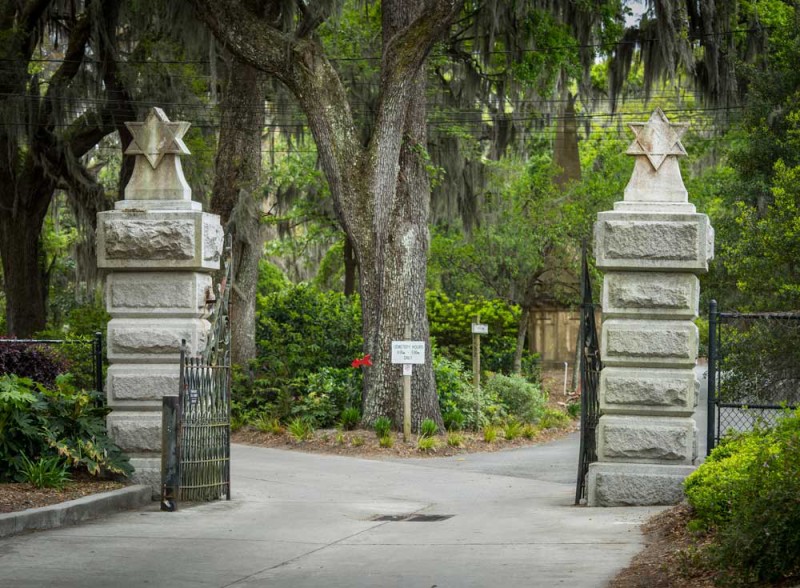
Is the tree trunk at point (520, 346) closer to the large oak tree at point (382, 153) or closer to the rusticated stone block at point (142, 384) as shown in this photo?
the large oak tree at point (382, 153)

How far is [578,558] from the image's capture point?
26.9ft

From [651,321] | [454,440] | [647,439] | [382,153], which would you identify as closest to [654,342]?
[651,321]

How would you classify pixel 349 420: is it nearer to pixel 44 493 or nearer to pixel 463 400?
pixel 463 400

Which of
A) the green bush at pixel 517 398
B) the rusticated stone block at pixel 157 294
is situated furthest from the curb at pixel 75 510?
the green bush at pixel 517 398

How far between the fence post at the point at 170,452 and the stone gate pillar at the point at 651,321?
373cm

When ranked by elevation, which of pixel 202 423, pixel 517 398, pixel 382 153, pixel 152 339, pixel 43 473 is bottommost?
pixel 43 473

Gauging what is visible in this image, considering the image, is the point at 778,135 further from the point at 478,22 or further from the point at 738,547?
the point at 738,547

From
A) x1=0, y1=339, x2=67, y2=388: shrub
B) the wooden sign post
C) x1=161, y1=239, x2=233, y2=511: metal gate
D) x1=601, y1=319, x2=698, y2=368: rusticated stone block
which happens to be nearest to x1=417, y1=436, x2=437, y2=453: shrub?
the wooden sign post

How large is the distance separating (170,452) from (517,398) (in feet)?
41.7

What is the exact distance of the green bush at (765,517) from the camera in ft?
21.3

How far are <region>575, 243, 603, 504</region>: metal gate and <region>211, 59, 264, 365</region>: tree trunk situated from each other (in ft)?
36.8

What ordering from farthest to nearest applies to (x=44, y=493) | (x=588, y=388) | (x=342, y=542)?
(x=588, y=388) → (x=44, y=493) → (x=342, y=542)

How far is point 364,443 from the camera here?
60.4ft

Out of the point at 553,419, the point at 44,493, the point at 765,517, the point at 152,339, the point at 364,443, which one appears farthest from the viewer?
the point at 553,419
